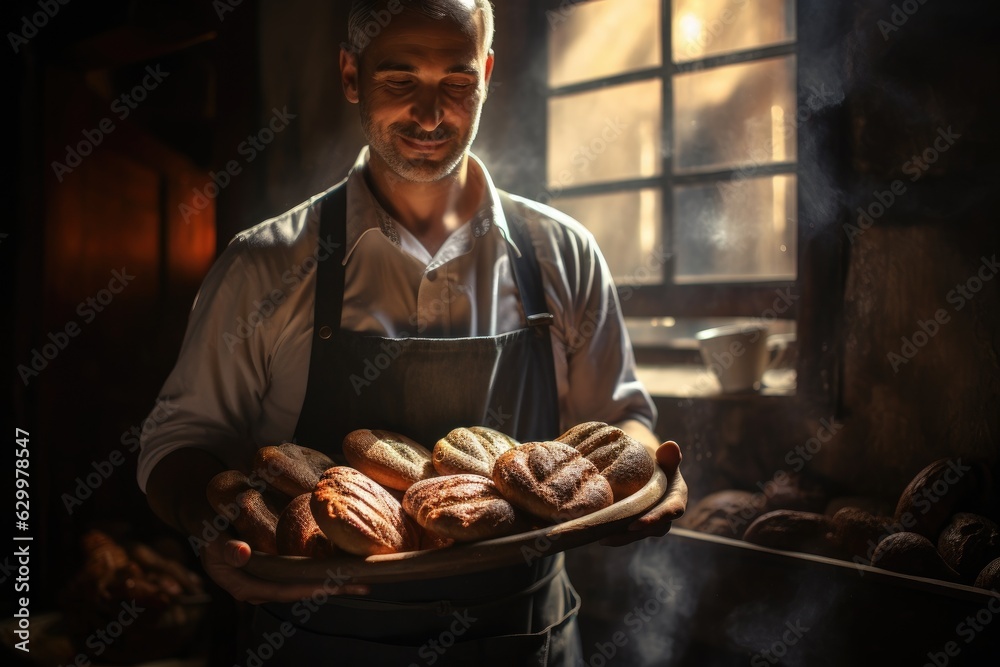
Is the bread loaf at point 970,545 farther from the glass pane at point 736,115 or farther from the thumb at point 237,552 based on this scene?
the thumb at point 237,552

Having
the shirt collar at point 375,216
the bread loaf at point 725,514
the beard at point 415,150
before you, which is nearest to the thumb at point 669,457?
the shirt collar at point 375,216

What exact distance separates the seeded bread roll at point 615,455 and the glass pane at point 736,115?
148cm

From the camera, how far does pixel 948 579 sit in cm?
169

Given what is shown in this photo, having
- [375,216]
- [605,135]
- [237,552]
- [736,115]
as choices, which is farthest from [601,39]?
[237,552]

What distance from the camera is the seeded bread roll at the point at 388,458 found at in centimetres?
148

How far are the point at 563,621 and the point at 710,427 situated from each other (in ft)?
3.38

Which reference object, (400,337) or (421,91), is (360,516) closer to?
(400,337)

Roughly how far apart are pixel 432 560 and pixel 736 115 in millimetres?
2151

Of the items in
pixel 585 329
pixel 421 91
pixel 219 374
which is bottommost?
pixel 219 374

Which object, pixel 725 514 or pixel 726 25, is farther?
pixel 726 25

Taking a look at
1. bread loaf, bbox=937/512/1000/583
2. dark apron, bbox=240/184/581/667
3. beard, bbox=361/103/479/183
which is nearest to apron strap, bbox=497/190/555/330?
dark apron, bbox=240/184/581/667

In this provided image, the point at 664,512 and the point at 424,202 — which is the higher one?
the point at 424,202

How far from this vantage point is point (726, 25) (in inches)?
102

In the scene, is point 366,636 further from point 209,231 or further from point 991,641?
point 209,231
